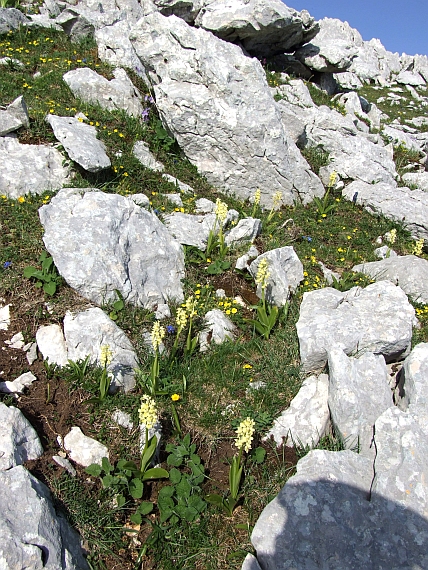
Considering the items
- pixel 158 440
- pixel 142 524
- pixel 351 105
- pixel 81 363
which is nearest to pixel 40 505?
pixel 142 524

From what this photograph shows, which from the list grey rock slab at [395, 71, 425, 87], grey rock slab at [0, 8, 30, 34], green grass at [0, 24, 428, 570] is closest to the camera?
green grass at [0, 24, 428, 570]

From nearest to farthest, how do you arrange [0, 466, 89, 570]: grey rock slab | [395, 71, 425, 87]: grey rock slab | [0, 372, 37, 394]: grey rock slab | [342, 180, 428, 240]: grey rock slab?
[0, 466, 89, 570]: grey rock slab < [0, 372, 37, 394]: grey rock slab < [342, 180, 428, 240]: grey rock slab < [395, 71, 425, 87]: grey rock slab

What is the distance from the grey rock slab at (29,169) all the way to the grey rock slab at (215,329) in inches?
144

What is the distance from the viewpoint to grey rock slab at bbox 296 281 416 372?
18.5 feet

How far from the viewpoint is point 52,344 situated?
539 centimetres

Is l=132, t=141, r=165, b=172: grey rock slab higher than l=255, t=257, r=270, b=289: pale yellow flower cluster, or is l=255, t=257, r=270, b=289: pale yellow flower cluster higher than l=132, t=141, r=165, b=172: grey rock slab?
l=255, t=257, r=270, b=289: pale yellow flower cluster

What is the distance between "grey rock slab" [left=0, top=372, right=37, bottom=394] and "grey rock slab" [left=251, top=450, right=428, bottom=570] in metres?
2.87

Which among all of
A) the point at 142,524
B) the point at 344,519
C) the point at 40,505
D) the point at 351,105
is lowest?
the point at 142,524

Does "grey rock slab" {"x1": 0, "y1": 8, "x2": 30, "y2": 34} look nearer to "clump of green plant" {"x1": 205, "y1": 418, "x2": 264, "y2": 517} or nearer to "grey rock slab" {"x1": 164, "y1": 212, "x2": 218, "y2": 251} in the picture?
"grey rock slab" {"x1": 164, "y1": 212, "x2": 218, "y2": 251}

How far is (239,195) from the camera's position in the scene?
933 cm

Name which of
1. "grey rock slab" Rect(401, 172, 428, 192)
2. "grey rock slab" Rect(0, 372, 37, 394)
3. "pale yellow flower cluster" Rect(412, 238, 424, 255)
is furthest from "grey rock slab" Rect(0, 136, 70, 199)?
"grey rock slab" Rect(401, 172, 428, 192)

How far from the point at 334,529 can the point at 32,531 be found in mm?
2450

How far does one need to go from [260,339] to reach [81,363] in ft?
7.80

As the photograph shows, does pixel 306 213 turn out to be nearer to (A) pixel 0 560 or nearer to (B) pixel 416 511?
(B) pixel 416 511
